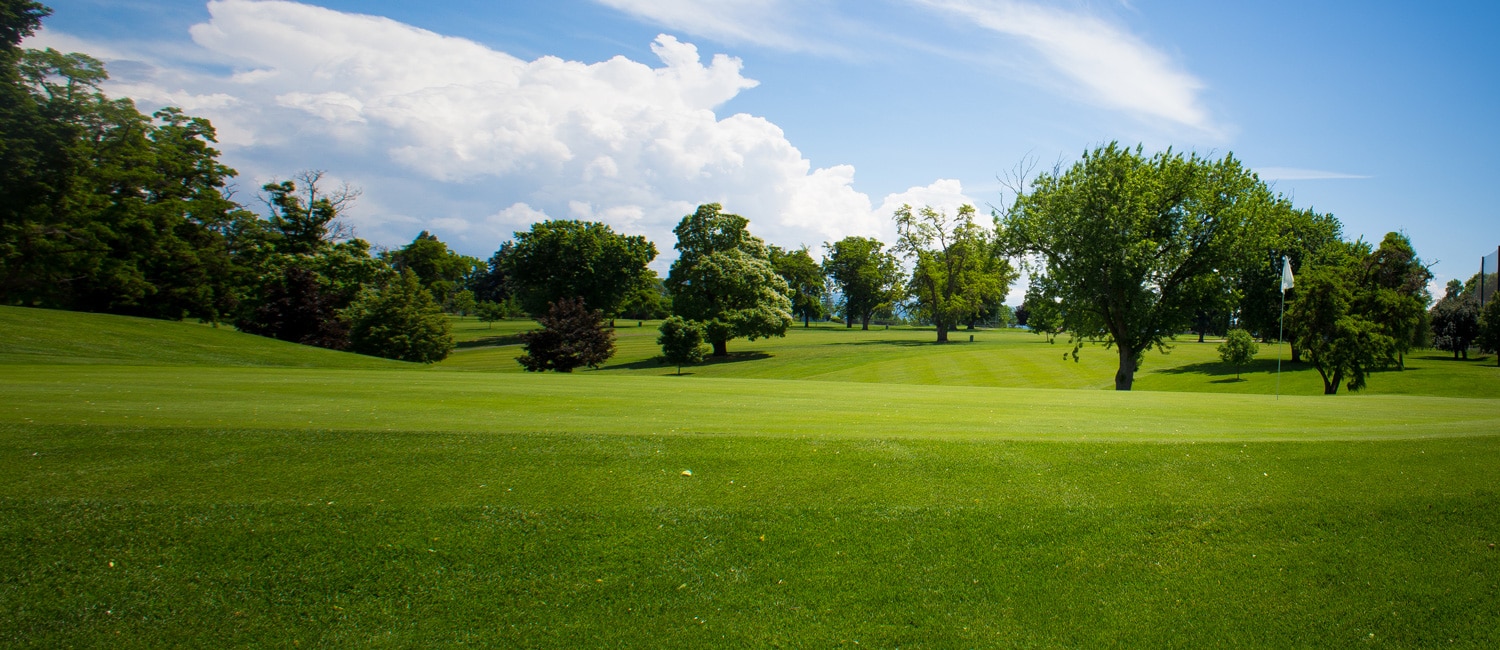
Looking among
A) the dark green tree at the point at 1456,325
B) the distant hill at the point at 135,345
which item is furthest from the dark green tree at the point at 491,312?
the dark green tree at the point at 1456,325

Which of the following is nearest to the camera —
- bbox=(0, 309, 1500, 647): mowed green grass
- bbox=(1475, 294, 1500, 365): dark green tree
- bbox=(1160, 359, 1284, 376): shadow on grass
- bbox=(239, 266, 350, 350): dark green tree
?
bbox=(0, 309, 1500, 647): mowed green grass

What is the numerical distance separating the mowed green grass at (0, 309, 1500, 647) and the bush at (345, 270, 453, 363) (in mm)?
37455

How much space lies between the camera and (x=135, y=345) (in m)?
27.8

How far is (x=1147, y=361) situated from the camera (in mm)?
62188

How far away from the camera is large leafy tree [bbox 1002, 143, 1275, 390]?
30297 millimetres

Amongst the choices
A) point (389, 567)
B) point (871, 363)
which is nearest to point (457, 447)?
point (389, 567)

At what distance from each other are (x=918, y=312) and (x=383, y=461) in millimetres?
81035

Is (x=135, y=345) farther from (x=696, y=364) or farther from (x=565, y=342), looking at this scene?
(x=696, y=364)

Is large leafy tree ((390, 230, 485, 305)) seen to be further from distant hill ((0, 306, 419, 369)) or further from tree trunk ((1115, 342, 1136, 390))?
tree trunk ((1115, 342, 1136, 390))

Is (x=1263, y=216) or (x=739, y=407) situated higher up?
(x=1263, y=216)

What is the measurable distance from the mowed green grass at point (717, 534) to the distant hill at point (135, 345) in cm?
2121

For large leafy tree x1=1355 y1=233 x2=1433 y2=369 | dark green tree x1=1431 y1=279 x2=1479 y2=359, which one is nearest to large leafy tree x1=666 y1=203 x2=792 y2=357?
large leafy tree x1=1355 y1=233 x2=1433 y2=369

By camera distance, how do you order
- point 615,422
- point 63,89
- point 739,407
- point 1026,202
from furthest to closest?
point 63,89 < point 1026,202 < point 739,407 < point 615,422

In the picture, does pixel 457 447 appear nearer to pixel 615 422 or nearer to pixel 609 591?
pixel 615 422
